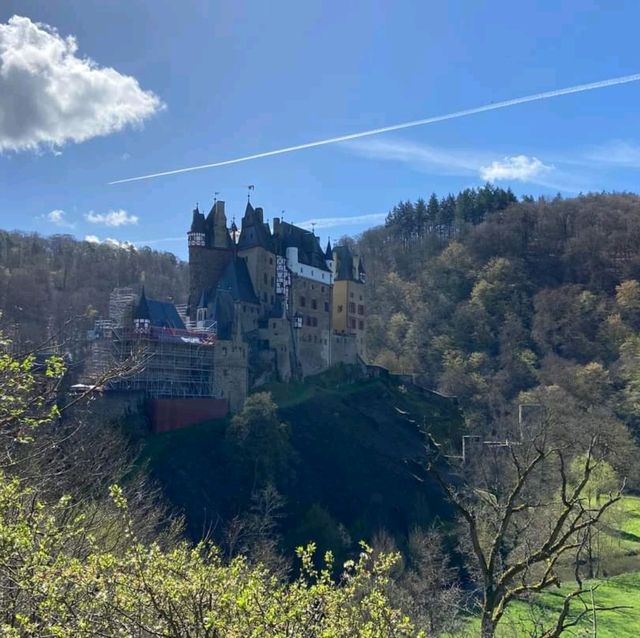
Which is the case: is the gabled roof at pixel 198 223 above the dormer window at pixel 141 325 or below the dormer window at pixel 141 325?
above

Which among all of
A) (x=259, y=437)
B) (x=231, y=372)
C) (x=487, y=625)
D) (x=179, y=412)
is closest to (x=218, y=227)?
(x=231, y=372)

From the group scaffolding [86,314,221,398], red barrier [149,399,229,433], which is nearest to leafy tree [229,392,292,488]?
red barrier [149,399,229,433]

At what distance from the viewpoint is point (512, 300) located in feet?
271

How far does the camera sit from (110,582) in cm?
590

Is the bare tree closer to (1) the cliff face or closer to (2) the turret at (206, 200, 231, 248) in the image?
(1) the cliff face

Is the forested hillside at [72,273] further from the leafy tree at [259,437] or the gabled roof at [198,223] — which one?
the leafy tree at [259,437]

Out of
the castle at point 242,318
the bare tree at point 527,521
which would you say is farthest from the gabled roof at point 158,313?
the bare tree at point 527,521

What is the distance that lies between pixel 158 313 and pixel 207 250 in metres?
10.1

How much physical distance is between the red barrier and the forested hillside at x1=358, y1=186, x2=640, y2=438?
30.2 meters

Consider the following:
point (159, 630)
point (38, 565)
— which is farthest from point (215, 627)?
point (38, 565)

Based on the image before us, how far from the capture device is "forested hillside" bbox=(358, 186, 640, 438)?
69.9 meters

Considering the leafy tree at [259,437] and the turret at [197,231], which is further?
the turret at [197,231]

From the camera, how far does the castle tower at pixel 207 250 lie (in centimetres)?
5056

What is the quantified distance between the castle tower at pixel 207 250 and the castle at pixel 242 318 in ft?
0.25
